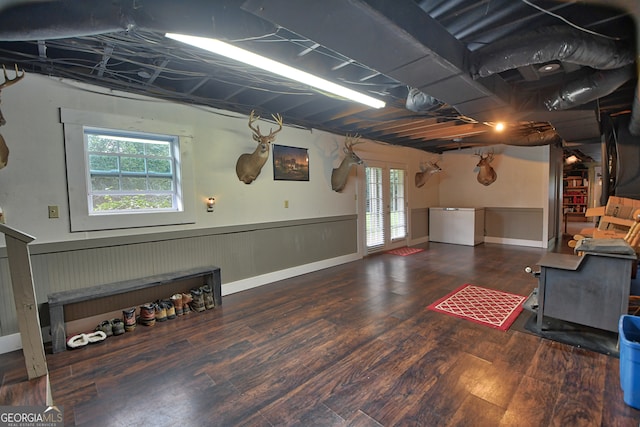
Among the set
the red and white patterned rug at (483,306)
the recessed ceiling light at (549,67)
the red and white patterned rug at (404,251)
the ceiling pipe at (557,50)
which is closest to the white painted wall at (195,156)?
the red and white patterned rug at (404,251)

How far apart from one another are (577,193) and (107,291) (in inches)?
611

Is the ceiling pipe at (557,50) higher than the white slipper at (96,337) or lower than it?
higher

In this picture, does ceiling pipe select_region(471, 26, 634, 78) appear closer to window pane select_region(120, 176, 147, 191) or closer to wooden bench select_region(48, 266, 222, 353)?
wooden bench select_region(48, 266, 222, 353)

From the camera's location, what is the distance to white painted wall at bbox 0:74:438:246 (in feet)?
8.61

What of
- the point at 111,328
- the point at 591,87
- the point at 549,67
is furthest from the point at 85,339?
the point at 591,87

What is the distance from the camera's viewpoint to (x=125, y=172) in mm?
3236

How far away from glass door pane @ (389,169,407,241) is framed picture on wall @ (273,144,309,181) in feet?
8.94

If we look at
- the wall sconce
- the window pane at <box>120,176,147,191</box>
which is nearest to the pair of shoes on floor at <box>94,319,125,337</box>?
the window pane at <box>120,176,147,191</box>

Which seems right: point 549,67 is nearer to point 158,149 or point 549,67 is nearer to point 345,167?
point 345,167

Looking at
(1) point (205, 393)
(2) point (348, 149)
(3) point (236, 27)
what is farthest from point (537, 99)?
(1) point (205, 393)

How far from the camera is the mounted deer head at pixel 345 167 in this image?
517cm

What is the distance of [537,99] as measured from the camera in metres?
3.25

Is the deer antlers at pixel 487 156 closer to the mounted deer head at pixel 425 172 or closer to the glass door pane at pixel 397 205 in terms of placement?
the mounted deer head at pixel 425 172

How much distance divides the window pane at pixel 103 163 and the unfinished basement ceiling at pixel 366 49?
30.5 inches
